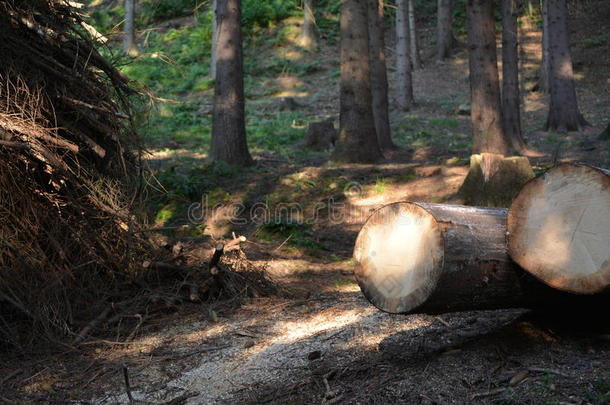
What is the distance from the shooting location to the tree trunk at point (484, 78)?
39.3 feet

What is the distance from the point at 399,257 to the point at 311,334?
155 cm

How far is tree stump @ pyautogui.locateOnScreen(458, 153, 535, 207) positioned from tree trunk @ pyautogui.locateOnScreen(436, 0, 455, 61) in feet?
58.2

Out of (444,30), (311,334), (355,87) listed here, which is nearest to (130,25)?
(444,30)

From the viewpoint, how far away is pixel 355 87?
506 inches

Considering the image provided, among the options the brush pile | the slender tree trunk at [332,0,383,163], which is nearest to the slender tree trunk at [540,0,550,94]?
the slender tree trunk at [332,0,383,163]

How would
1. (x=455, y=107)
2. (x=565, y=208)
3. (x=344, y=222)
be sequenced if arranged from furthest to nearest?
1. (x=455, y=107)
2. (x=344, y=222)
3. (x=565, y=208)

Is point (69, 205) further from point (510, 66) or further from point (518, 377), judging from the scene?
point (510, 66)

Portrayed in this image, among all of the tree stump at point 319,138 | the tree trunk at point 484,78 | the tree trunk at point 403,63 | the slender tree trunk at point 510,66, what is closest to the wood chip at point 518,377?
the tree trunk at point 484,78

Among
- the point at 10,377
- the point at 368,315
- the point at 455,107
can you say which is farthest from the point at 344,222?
the point at 455,107

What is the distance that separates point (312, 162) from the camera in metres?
13.8

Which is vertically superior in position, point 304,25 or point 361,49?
point 304,25

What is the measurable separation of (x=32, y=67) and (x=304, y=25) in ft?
70.5

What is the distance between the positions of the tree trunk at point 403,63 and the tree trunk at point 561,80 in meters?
4.56

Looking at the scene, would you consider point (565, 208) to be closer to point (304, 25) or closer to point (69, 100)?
point (69, 100)
